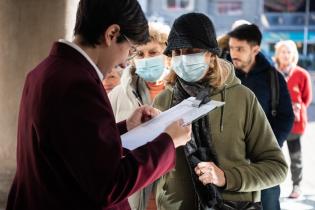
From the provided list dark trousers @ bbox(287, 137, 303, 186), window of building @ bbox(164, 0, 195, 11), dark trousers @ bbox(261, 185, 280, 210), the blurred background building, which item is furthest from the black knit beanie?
window of building @ bbox(164, 0, 195, 11)

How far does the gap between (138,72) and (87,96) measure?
1745mm

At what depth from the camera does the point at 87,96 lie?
1.48 metres

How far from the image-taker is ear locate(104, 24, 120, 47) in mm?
1619

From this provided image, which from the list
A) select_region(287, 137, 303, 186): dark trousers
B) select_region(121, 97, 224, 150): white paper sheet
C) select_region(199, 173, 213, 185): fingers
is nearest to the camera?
select_region(121, 97, 224, 150): white paper sheet

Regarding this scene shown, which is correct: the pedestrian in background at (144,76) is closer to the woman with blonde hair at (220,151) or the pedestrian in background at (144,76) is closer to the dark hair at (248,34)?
the woman with blonde hair at (220,151)

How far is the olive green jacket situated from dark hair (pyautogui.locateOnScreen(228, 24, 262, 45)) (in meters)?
1.85

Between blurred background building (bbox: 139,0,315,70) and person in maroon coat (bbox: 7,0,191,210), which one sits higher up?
person in maroon coat (bbox: 7,0,191,210)

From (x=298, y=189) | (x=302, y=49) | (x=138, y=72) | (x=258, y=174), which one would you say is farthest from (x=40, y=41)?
(x=302, y=49)

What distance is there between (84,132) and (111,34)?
1.12 ft

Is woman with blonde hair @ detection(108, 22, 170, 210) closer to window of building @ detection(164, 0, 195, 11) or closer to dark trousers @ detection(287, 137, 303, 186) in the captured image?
dark trousers @ detection(287, 137, 303, 186)

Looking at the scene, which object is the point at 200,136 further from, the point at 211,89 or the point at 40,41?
the point at 40,41

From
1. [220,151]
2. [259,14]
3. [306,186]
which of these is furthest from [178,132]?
[259,14]

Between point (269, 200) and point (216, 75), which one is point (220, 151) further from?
point (269, 200)

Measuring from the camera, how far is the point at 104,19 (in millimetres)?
1613
